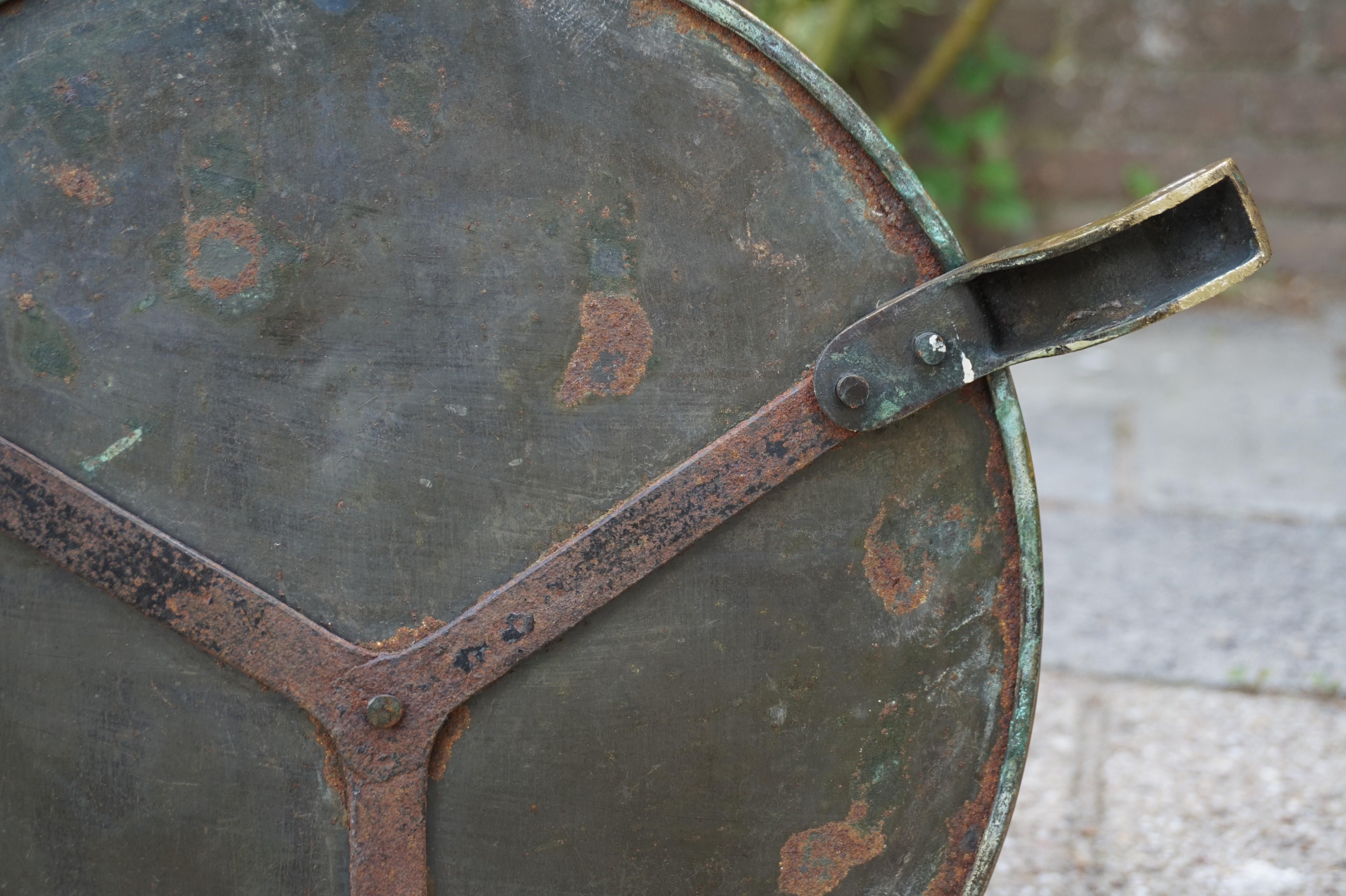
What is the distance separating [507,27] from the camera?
0.87 m

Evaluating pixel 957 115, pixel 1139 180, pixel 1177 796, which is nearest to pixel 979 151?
pixel 957 115

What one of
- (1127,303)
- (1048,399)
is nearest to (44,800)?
(1127,303)

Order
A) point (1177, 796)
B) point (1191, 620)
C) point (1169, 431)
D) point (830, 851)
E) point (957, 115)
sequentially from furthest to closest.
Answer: point (957, 115) → point (1169, 431) → point (1191, 620) → point (1177, 796) → point (830, 851)

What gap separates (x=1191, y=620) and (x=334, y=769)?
5.55 ft

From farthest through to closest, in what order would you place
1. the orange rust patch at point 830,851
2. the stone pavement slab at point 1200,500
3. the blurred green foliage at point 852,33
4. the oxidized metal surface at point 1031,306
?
the blurred green foliage at point 852,33, the stone pavement slab at point 1200,500, the orange rust patch at point 830,851, the oxidized metal surface at point 1031,306

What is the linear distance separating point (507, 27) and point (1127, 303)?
536 millimetres

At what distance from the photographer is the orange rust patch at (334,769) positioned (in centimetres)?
92

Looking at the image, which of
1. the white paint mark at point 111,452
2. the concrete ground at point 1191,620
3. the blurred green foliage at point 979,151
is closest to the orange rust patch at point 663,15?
the white paint mark at point 111,452

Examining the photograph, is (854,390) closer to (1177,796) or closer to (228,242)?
(228,242)

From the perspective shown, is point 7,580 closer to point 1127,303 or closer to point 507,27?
point 507,27

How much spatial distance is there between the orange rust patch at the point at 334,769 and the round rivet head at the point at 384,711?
5 centimetres

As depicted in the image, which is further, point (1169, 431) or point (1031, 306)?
point (1169, 431)

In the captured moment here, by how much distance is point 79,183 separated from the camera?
0.86 m

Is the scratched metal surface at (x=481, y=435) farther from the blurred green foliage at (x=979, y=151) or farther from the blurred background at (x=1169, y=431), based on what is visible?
the blurred green foliage at (x=979, y=151)
